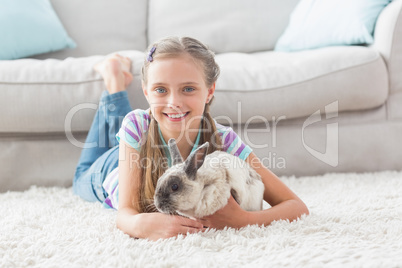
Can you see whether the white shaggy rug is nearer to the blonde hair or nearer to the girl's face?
the blonde hair

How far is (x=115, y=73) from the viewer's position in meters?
1.63

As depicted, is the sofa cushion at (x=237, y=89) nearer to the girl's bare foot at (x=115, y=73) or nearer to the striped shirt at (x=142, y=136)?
the girl's bare foot at (x=115, y=73)

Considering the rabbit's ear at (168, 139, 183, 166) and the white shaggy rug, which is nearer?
the white shaggy rug

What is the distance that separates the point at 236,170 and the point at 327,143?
2.78 feet

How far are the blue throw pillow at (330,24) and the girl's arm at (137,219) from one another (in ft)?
4.03

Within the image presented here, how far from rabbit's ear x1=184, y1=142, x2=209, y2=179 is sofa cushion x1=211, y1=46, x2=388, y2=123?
0.69 metres

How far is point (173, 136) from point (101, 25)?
1.33m

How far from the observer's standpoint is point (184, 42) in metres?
1.21

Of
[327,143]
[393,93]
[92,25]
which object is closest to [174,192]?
[327,143]

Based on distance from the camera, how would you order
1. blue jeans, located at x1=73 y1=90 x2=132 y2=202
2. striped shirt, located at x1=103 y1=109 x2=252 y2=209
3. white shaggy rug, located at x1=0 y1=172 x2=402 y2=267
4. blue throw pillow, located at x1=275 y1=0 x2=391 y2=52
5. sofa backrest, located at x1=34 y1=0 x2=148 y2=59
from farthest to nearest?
sofa backrest, located at x1=34 y1=0 x2=148 y2=59 → blue throw pillow, located at x1=275 y1=0 x2=391 y2=52 → blue jeans, located at x1=73 y1=90 x2=132 y2=202 → striped shirt, located at x1=103 y1=109 x2=252 y2=209 → white shaggy rug, located at x1=0 y1=172 x2=402 y2=267

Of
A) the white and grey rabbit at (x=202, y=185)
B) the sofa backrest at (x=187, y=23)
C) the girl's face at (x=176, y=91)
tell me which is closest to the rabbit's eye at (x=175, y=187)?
the white and grey rabbit at (x=202, y=185)

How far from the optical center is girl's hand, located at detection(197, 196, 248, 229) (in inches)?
41.9

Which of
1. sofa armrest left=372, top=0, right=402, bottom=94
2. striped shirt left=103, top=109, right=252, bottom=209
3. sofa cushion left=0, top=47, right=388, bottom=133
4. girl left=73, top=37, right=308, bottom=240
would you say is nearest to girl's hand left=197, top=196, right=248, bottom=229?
girl left=73, top=37, right=308, bottom=240

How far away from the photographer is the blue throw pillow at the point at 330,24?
75.2 inches
